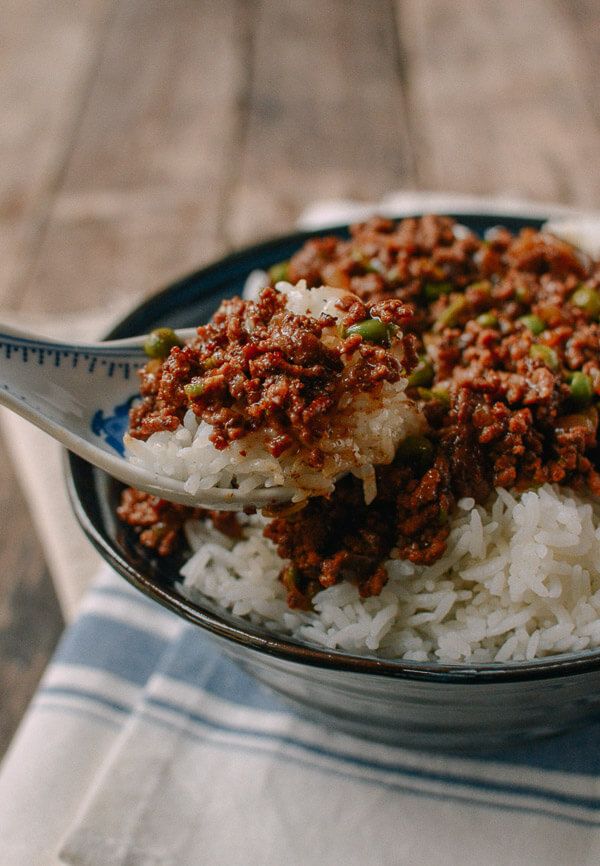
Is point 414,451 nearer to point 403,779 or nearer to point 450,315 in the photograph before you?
point 450,315

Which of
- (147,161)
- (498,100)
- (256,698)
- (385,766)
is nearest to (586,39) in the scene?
(498,100)

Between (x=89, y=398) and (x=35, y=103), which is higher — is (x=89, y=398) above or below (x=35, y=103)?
below

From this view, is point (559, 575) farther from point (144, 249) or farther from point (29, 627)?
point (144, 249)

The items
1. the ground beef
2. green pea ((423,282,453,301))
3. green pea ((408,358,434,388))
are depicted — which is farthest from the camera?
green pea ((423,282,453,301))

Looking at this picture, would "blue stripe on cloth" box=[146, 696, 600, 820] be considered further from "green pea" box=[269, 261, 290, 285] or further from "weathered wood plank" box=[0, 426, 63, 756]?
"green pea" box=[269, 261, 290, 285]

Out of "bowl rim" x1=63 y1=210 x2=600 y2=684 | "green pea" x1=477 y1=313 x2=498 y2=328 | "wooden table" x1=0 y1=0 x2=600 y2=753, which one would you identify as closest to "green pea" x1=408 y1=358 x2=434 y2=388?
"green pea" x1=477 y1=313 x2=498 y2=328

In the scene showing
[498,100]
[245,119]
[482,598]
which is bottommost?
[482,598]

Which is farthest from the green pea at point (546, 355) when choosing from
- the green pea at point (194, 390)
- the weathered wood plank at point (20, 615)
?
the weathered wood plank at point (20, 615)
